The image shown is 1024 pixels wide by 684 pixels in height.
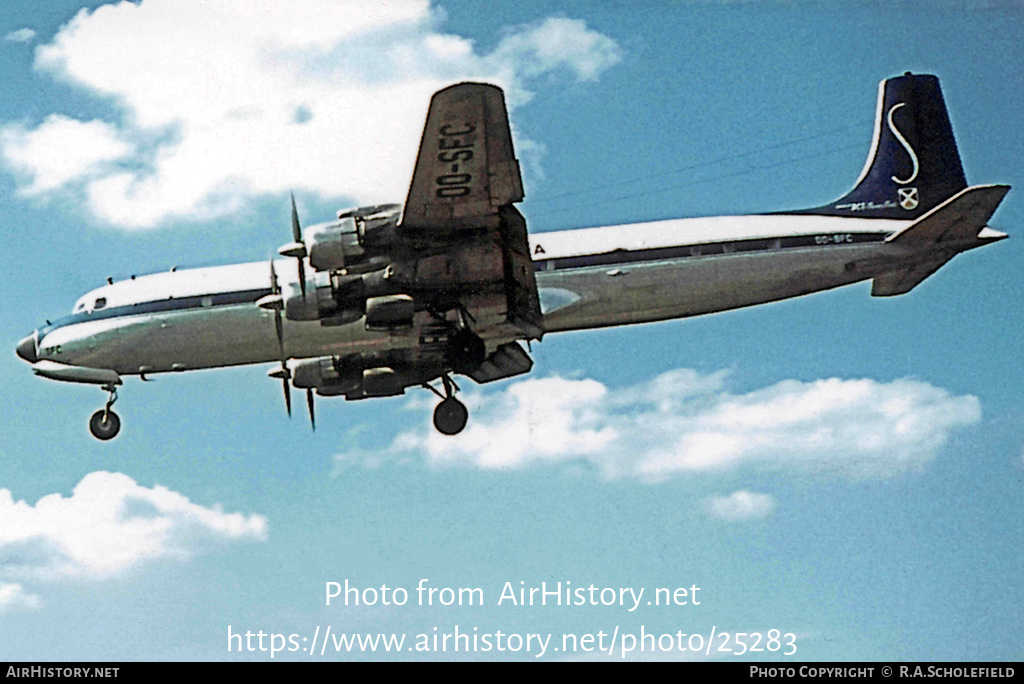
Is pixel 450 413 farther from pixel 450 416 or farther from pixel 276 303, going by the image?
pixel 276 303

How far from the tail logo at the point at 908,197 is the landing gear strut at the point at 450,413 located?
33.5 feet

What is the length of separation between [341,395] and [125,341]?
15.2ft

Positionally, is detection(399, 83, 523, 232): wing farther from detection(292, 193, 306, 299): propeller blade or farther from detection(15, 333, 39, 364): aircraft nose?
detection(15, 333, 39, 364): aircraft nose

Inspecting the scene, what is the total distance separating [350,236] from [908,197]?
485 inches

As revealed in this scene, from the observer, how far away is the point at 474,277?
2269 cm

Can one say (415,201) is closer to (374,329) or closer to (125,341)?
(374,329)

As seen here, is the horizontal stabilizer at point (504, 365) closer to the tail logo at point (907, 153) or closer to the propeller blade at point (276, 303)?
the propeller blade at point (276, 303)

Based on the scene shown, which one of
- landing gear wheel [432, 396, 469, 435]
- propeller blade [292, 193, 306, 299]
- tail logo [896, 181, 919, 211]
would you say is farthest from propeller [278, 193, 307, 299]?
tail logo [896, 181, 919, 211]

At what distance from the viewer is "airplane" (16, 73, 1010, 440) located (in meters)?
21.6

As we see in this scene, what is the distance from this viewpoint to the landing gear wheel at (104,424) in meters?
26.7

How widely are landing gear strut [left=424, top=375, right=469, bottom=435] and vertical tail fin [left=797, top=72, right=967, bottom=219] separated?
843cm

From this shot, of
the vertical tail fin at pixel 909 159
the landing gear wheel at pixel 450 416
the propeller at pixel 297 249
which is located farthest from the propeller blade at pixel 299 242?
the vertical tail fin at pixel 909 159
